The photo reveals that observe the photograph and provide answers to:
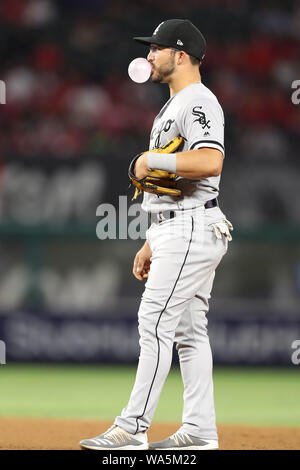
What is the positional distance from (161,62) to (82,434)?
198cm

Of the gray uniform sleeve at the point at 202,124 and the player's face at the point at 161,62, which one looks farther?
the player's face at the point at 161,62

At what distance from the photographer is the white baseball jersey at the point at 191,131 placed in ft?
12.0

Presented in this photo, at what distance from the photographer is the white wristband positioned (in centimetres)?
362

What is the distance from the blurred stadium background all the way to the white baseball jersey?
4.96 meters

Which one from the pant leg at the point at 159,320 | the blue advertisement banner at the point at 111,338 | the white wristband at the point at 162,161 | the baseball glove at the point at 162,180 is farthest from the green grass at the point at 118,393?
the white wristband at the point at 162,161

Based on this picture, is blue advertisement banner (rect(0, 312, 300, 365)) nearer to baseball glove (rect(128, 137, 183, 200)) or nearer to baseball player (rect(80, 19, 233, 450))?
baseball player (rect(80, 19, 233, 450))

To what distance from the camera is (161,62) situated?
153 inches

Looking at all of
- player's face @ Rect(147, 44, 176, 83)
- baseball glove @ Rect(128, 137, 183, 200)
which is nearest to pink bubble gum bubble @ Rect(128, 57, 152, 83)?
player's face @ Rect(147, 44, 176, 83)

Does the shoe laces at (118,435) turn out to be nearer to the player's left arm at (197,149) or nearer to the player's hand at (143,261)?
the player's hand at (143,261)

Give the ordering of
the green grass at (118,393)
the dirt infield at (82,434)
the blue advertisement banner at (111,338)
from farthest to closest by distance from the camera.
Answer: the blue advertisement banner at (111,338) < the green grass at (118,393) < the dirt infield at (82,434)
